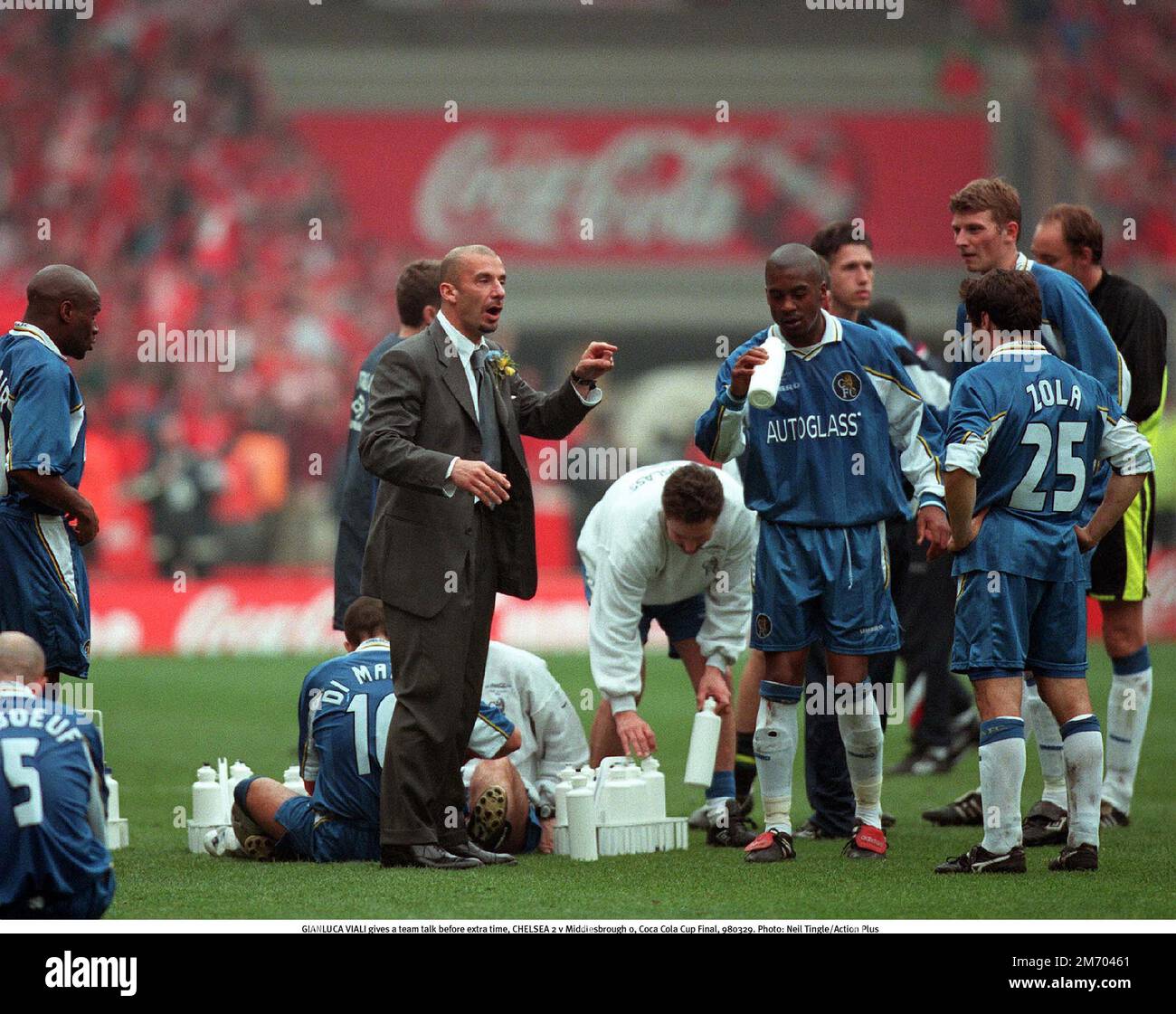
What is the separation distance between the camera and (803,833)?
7.07m

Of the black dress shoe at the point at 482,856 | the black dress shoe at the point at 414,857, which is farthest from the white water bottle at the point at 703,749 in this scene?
the black dress shoe at the point at 414,857

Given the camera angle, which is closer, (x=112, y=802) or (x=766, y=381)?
(x=766, y=381)

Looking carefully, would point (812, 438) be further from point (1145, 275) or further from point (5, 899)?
point (1145, 275)

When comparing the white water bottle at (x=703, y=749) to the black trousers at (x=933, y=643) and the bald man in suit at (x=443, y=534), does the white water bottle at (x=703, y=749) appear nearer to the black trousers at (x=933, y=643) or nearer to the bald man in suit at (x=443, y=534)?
the bald man in suit at (x=443, y=534)

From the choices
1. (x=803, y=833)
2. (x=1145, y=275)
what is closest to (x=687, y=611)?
(x=803, y=833)

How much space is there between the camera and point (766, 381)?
236 inches

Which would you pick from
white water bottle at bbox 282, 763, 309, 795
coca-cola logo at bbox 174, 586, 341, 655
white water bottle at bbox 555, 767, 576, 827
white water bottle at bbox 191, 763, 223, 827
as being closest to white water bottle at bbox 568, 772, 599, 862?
white water bottle at bbox 555, 767, 576, 827

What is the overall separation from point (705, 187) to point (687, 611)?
17.8 m

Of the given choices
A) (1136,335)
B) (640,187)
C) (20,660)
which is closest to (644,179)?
(640,187)

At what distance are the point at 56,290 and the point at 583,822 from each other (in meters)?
2.71

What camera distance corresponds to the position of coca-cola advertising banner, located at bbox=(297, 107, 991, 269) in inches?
958

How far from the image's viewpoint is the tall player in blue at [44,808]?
4340mm
